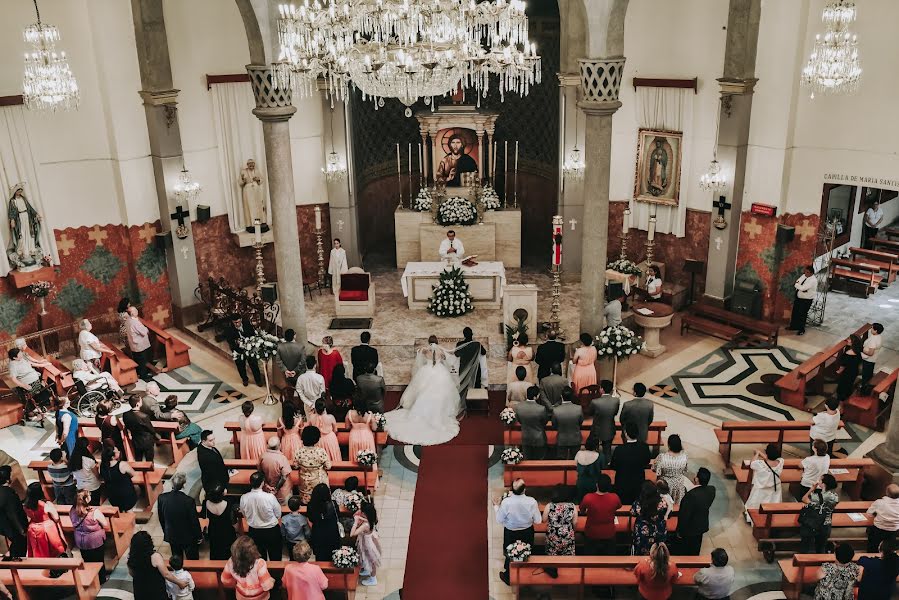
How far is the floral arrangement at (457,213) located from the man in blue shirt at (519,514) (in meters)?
10.2

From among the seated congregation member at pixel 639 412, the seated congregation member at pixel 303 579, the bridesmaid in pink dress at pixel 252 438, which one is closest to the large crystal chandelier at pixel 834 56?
the seated congregation member at pixel 639 412

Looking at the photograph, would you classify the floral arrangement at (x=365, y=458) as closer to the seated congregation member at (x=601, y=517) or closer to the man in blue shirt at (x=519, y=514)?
the man in blue shirt at (x=519, y=514)

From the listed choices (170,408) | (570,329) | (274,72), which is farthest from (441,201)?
(170,408)

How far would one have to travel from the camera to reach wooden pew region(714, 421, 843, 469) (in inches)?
476

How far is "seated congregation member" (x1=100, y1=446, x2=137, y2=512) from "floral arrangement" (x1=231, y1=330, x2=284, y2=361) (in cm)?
306

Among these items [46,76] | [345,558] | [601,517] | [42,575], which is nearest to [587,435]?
[601,517]

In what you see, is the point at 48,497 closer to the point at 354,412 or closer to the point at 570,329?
the point at 354,412

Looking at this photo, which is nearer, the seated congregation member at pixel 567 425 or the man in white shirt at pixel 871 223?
the seated congregation member at pixel 567 425

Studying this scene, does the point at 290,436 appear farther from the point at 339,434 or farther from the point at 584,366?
the point at 584,366

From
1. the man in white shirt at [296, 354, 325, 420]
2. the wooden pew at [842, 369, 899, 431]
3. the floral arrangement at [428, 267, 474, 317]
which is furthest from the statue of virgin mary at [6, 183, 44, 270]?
the wooden pew at [842, 369, 899, 431]

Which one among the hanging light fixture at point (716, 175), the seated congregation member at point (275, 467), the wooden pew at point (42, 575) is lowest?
the wooden pew at point (42, 575)

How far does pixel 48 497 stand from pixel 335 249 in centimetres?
783

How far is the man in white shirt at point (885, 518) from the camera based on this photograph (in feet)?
31.6

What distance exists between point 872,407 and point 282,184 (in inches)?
384
